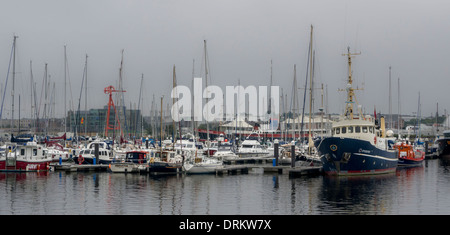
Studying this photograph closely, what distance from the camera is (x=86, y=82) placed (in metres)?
77.8

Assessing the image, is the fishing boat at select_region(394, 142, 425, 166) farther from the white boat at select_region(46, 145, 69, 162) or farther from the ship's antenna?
the white boat at select_region(46, 145, 69, 162)

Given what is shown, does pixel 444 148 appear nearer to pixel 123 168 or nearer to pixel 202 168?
pixel 202 168

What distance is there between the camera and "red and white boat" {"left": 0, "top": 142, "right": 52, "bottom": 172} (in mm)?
55188

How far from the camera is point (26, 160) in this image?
5550 centimetres

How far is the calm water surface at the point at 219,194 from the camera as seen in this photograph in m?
32.4

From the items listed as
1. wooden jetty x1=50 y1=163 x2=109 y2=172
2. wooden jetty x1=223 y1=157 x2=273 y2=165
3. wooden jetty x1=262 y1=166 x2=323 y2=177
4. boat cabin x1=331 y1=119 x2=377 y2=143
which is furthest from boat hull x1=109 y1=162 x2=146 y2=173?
Answer: boat cabin x1=331 y1=119 x2=377 y2=143

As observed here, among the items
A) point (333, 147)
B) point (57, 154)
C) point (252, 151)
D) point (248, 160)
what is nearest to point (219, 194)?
point (333, 147)

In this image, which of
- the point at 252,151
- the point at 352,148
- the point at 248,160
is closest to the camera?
the point at 352,148

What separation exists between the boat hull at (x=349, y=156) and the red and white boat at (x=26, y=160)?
2853 centimetres

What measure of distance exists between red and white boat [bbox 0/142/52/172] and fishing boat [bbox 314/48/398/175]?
1123 inches

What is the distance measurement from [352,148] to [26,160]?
107ft

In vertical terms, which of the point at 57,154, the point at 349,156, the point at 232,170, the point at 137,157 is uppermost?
the point at 349,156

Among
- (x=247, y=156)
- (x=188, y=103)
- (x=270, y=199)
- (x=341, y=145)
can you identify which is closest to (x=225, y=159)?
(x=247, y=156)

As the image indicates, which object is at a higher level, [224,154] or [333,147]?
[333,147]
